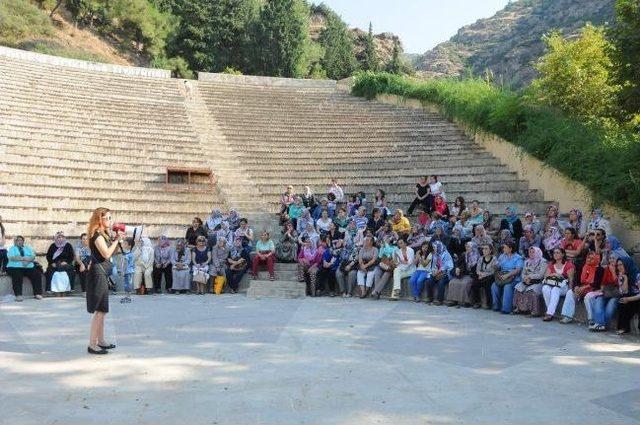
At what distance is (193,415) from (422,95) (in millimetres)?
18820

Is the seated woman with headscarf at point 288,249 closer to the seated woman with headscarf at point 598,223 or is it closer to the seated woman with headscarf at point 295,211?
the seated woman with headscarf at point 295,211

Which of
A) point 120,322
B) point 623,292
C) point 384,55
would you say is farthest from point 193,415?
point 384,55

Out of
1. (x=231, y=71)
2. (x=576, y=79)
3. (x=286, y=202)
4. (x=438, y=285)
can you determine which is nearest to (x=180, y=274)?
(x=286, y=202)

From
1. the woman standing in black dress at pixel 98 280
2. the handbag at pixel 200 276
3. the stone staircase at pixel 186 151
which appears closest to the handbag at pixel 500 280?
the stone staircase at pixel 186 151

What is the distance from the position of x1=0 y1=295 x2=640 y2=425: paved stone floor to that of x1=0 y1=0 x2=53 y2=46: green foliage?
2937 cm

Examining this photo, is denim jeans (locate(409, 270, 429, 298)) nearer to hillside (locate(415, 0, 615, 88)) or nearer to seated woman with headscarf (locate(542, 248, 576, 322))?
seated woman with headscarf (locate(542, 248, 576, 322))

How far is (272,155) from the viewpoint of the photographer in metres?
17.9

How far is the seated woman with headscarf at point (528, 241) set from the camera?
10688mm

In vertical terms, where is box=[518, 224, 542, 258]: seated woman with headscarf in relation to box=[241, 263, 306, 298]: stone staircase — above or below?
above

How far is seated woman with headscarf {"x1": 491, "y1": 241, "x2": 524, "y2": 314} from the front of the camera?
943 centimetres

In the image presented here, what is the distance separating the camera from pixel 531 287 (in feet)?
30.0

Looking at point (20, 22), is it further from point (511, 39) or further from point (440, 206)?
point (511, 39)

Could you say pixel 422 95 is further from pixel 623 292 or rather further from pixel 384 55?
pixel 384 55

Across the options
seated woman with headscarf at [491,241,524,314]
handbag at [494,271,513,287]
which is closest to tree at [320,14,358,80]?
seated woman with headscarf at [491,241,524,314]
